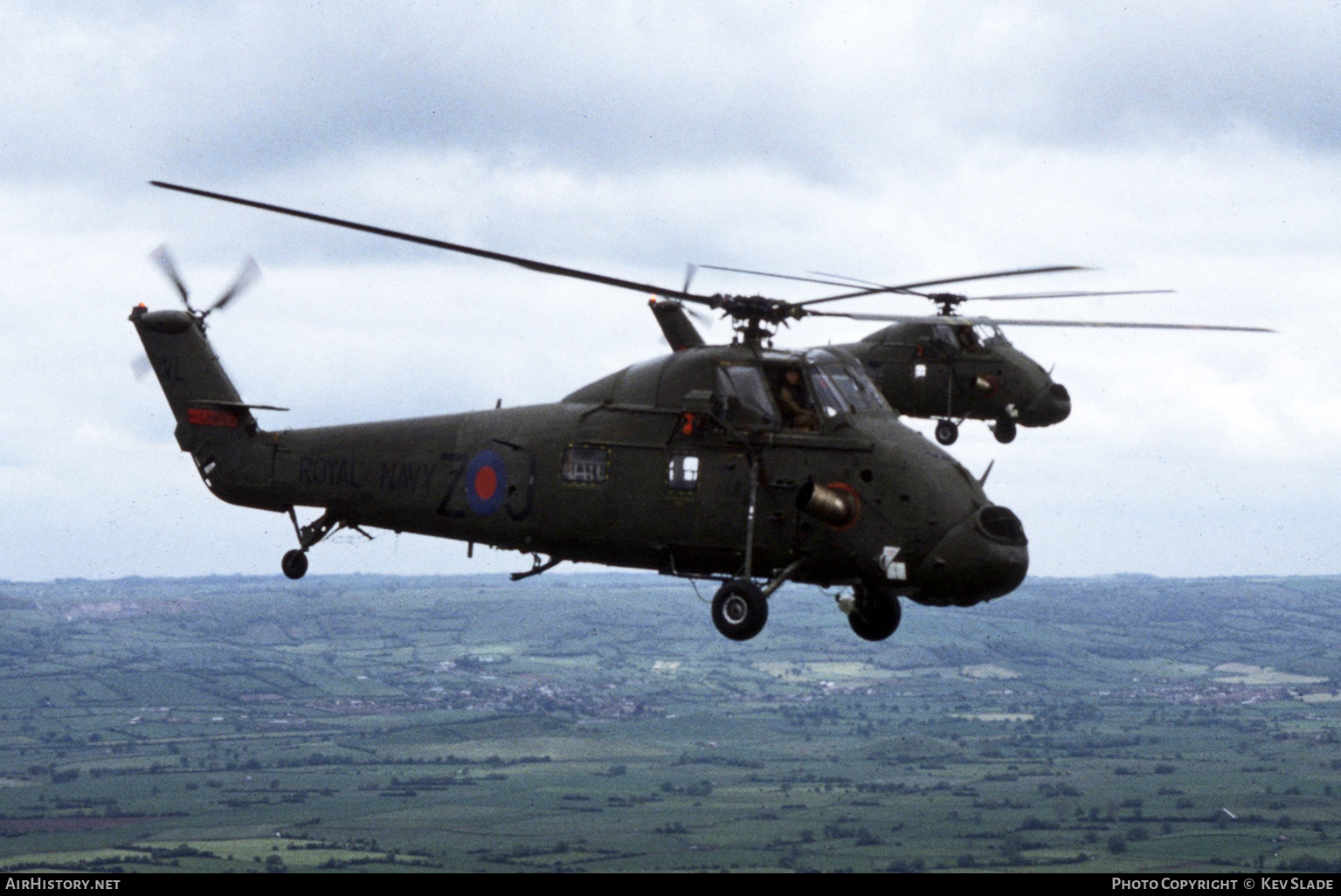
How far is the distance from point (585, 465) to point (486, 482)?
283 centimetres

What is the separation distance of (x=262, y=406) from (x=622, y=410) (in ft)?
34.6

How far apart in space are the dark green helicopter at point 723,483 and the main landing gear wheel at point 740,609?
35 mm

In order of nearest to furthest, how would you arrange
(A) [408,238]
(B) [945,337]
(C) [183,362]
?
(A) [408,238] < (C) [183,362] < (B) [945,337]

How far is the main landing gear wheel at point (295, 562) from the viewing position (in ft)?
116

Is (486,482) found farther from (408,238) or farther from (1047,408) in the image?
(1047,408)

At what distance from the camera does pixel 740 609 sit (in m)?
28.5

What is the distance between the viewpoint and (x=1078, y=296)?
1374 inches

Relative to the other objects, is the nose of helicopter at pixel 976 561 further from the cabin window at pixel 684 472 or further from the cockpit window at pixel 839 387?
the cabin window at pixel 684 472

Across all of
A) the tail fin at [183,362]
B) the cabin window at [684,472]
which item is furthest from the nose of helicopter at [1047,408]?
the tail fin at [183,362]

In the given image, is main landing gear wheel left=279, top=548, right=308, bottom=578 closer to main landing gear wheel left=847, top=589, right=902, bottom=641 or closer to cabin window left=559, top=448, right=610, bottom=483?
cabin window left=559, top=448, right=610, bottom=483

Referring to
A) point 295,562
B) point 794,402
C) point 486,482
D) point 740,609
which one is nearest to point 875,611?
point 740,609

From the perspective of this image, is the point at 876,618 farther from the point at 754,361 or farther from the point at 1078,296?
the point at 1078,296

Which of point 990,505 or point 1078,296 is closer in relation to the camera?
point 990,505
